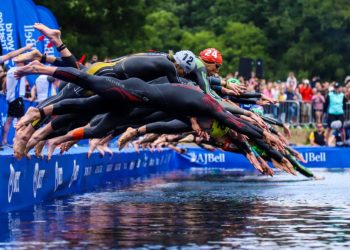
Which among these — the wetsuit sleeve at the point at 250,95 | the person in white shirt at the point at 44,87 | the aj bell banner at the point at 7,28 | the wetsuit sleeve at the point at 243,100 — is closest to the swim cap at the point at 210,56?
the wetsuit sleeve at the point at 250,95

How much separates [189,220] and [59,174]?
16.0 feet

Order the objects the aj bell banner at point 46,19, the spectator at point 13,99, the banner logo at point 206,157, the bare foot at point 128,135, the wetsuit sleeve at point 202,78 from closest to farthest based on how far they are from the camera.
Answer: the wetsuit sleeve at point 202,78 → the bare foot at point 128,135 → the spectator at point 13,99 → the aj bell banner at point 46,19 → the banner logo at point 206,157

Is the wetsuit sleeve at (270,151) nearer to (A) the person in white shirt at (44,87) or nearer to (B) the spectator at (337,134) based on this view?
(A) the person in white shirt at (44,87)

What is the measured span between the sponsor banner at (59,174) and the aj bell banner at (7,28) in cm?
333

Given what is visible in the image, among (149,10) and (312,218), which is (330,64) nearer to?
(149,10)

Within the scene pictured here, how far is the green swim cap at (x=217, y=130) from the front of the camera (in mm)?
18808

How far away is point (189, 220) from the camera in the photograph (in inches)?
572

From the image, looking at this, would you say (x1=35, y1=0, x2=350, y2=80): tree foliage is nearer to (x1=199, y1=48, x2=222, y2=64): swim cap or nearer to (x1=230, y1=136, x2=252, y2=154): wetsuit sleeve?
(x1=199, y1=48, x2=222, y2=64): swim cap

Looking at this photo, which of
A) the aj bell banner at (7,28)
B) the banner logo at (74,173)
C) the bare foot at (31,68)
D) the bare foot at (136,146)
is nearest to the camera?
the bare foot at (31,68)

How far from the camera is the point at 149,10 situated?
57531 millimetres

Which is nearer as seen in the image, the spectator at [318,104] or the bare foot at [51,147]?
the bare foot at [51,147]

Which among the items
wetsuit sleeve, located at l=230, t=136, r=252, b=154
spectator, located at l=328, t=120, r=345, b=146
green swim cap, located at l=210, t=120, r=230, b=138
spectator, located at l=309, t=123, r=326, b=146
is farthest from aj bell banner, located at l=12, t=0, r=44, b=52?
spectator, located at l=309, t=123, r=326, b=146

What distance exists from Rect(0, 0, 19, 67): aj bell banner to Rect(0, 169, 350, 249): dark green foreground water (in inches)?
234

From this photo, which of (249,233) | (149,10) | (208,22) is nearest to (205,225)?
(249,233)
